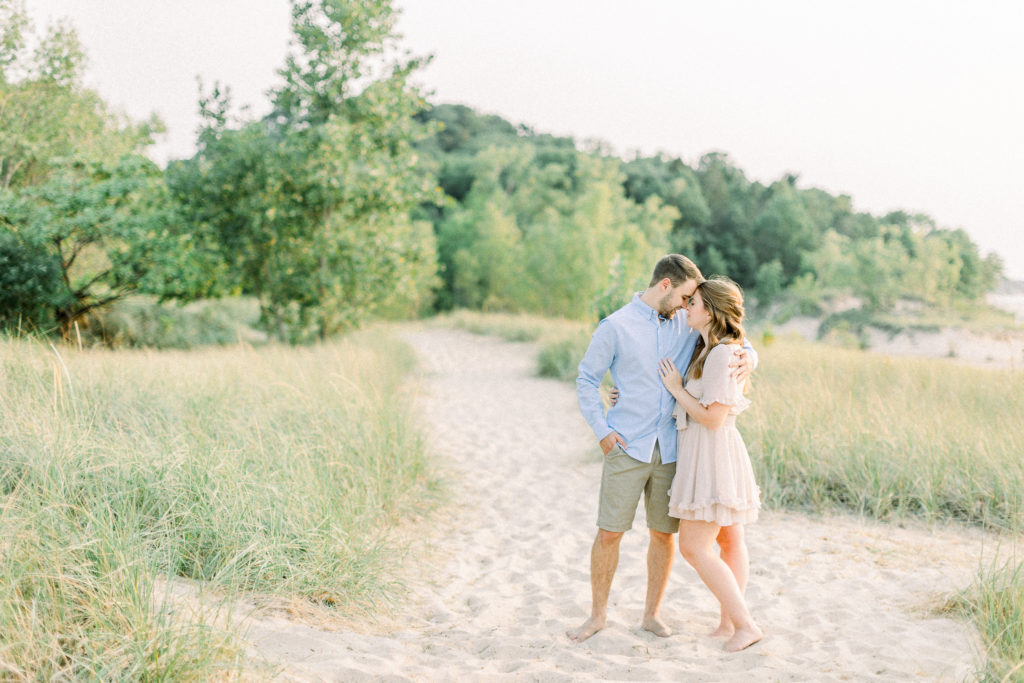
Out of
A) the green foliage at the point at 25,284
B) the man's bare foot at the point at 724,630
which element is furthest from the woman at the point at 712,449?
the green foliage at the point at 25,284

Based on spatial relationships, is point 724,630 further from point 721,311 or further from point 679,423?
point 721,311

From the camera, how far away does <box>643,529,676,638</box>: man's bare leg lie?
3.64 m

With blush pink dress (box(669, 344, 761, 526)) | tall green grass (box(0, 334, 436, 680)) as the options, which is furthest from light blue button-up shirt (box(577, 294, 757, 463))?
tall green grass (box(0, 334, 436, 680))

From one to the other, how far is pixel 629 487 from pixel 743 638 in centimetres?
92

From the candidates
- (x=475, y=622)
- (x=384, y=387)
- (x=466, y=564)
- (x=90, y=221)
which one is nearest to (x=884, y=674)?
(x=475, y=622)

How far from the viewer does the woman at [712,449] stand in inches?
129

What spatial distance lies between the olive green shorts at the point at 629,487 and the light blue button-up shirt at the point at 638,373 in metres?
0.06

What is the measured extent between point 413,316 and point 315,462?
34161 millimetres

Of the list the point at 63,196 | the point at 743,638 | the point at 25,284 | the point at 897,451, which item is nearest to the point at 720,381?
the point at 743,638

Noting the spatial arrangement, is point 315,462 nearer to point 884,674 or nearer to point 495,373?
point 884,674

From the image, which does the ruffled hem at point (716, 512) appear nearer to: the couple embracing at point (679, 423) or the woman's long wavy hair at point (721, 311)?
the couple embracing at point (679, 423)

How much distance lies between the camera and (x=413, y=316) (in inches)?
1533

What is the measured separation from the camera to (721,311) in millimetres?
3283

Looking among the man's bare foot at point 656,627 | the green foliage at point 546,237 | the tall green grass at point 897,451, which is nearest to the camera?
the man's bare foot at point 656,627
